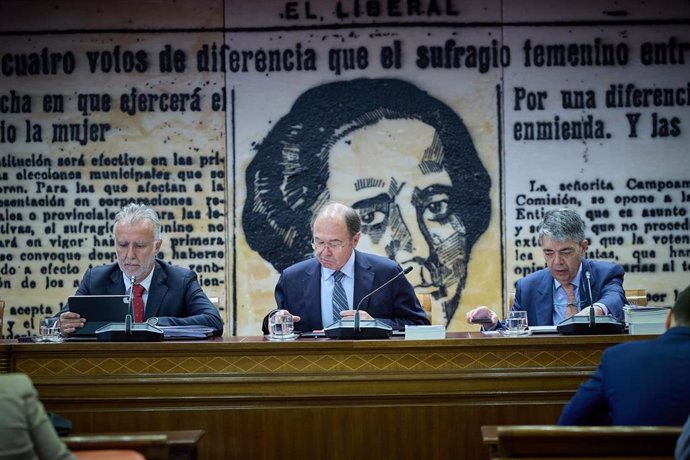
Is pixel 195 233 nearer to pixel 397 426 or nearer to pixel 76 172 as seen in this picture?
pixel 76 172

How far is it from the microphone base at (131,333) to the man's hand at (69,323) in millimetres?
179

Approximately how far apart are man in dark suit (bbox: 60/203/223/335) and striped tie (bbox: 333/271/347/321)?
68cm

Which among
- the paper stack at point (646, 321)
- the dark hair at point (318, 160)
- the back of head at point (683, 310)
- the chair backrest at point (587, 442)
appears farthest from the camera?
the dark hair at point (318, 160)

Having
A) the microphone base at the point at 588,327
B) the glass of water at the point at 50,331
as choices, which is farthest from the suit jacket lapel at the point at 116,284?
the microphone base at the point at 588,327

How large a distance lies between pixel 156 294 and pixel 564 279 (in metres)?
2.38

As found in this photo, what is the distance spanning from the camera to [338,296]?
5.68 m

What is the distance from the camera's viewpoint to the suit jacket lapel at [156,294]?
5.53 metres

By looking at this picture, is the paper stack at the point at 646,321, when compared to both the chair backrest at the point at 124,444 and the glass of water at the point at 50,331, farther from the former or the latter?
the glass of water at the point at 50,331

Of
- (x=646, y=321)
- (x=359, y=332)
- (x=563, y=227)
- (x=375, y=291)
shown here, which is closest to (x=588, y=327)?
(x=646, y=321)

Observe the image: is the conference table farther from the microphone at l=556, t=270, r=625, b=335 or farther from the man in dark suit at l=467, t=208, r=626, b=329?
the man in dark suit at l=467, t=208, r=626, b=329

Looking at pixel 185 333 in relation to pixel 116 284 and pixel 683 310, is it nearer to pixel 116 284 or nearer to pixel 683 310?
pixel 116 284

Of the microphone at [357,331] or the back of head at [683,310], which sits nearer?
the back of head at [683,310]

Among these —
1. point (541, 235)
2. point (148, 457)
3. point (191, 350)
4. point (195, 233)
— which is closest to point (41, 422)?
point (148, 457)

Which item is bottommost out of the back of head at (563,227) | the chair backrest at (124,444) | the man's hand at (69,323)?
the chair backrest at (124,444)
